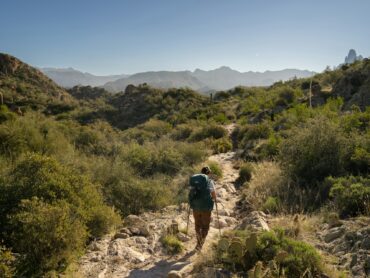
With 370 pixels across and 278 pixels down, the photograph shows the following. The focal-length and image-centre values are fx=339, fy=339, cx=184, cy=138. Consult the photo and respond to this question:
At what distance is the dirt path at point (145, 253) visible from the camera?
6.40 metres

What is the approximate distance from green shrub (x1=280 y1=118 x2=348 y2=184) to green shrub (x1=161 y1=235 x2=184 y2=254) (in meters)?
4.73

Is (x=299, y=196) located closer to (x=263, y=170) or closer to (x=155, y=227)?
(x=263, y=170)

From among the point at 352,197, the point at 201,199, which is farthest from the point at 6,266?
the point at 352,197

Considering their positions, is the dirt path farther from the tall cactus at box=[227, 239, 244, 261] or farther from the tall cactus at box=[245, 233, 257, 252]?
the tall cactus at box=[245, 233, 257, 252]

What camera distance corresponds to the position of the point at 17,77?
51.7 meters

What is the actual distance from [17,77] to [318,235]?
2132 inches

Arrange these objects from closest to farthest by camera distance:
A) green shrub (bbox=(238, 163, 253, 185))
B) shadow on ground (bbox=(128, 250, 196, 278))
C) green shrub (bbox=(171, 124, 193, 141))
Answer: shadow on ground (bbox=(128, 250, 196, 278)) → green shrub (bbox=(238, 163, 253, 185)) → green shrub (bbox=(171, 124, 193, 141))

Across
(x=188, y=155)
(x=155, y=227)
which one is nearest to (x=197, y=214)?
(x=155, y=227)

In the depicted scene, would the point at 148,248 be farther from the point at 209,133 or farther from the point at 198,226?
the point at 209,133

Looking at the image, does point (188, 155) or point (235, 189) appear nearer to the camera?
point (235, 189)

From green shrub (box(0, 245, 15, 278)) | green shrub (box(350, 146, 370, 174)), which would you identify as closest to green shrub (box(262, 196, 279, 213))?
green shrub (box(350, 146, 370, 174))

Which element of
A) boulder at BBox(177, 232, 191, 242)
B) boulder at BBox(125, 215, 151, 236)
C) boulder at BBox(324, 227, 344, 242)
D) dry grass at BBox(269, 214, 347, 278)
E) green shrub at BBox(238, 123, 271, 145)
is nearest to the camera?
dry grass at BBox(269, 214, 347, 278)

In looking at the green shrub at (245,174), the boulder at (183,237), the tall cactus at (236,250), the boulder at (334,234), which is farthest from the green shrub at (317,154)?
the tall cactus at (236,250)

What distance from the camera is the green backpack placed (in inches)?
283
